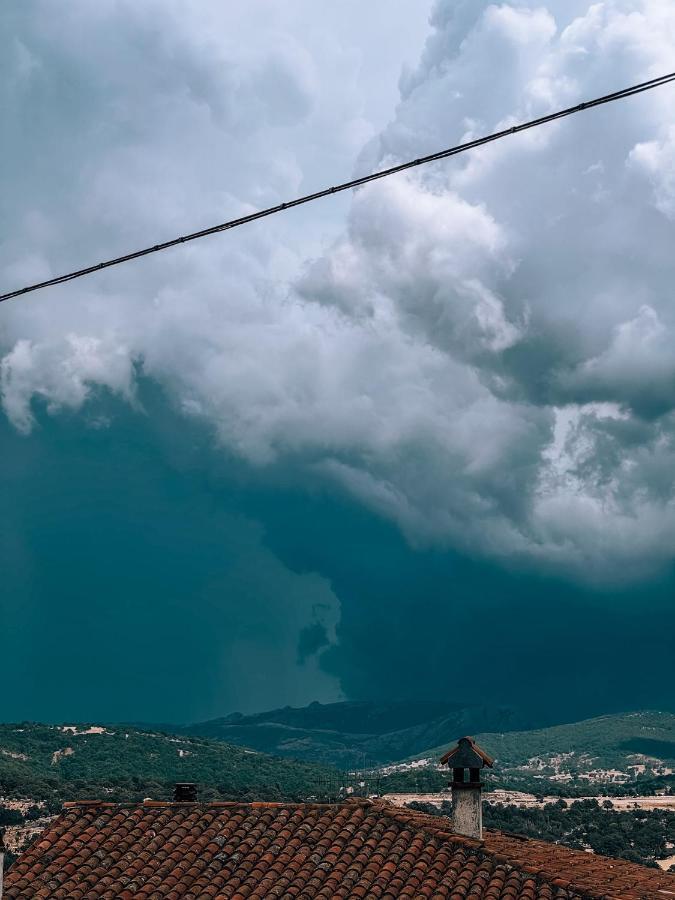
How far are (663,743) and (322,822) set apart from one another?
567ft

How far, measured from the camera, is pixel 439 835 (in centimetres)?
2562

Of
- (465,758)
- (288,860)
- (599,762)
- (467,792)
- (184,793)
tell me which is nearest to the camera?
(288,860)

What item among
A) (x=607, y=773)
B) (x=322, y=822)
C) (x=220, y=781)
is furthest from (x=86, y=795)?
(x=607, y=773)

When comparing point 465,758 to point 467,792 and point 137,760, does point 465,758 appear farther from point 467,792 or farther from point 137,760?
point 137,760

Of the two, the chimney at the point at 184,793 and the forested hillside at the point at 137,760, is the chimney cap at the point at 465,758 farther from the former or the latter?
the forested hillside at the point at 137,760

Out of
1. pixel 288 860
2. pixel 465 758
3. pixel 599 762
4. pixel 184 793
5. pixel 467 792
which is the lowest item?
pixel 288 860

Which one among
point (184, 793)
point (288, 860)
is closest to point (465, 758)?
point (288, 860)

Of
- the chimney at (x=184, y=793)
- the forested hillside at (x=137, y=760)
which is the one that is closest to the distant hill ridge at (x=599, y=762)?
the forested hillside at (x=137, y=760)

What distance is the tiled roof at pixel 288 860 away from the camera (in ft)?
76.6

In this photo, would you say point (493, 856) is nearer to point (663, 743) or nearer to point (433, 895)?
point (433, 895)

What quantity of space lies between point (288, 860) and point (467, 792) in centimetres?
498

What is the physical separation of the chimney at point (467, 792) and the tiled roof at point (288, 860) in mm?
543

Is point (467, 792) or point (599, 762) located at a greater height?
point (599, 762)

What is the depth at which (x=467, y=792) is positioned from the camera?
88.3 feet
